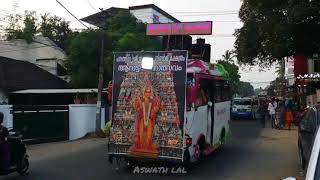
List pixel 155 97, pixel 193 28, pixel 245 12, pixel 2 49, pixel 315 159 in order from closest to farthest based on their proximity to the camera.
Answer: pixel 315 159 → pixel 155 97 → pixel 193 28 → pixel 245 12 → pixel 2 49

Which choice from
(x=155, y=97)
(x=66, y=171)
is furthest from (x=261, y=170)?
(x=66, y=171)

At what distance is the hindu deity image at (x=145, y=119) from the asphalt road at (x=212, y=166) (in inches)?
24.0

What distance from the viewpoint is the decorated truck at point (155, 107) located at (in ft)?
39.8

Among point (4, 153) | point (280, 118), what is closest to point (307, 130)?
point (4, 153)

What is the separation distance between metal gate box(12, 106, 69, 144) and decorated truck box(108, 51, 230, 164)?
28.5 feet

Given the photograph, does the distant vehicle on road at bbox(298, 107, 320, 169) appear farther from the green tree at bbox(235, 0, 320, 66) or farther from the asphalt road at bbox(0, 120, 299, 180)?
the green tree at bbox(235, 0, 320, 66)

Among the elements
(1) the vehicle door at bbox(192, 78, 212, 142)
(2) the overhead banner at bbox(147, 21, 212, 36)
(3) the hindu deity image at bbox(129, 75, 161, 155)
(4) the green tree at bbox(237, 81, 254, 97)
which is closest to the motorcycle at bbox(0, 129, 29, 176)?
(3) the hindu deity image at bbox(129, 75, 161, 155)

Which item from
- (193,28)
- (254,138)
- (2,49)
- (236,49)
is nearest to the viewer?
(193,28)

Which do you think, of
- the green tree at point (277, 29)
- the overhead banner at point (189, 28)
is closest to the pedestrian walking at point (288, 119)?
the green tree at point (277, 29)

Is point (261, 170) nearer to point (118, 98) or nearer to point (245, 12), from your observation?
point (118, 98)

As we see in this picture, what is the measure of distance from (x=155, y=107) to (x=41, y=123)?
10.3 m

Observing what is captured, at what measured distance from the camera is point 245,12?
94.1 feet

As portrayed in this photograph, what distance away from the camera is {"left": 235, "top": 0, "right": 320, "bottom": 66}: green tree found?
2390cm

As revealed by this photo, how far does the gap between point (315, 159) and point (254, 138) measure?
1975 cm
